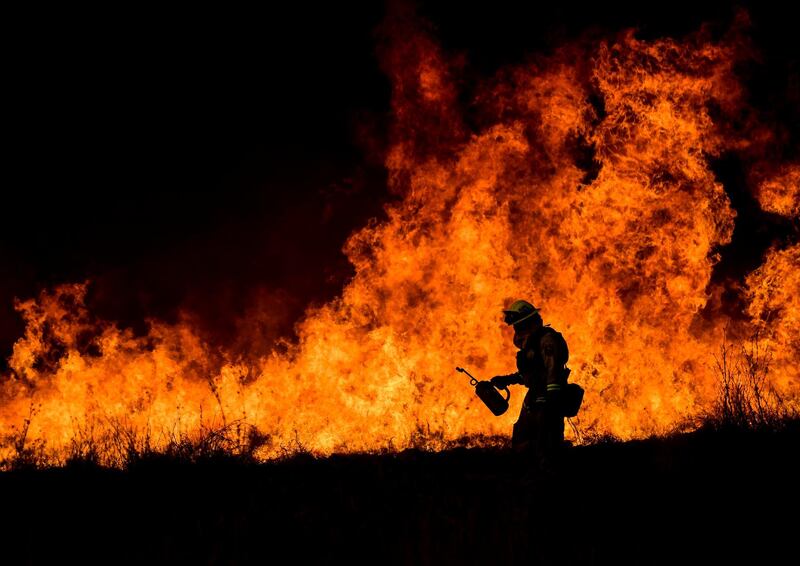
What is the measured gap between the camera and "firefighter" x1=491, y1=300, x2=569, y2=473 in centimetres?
689

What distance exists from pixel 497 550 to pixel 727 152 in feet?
35.8

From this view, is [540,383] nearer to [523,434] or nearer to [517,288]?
[523,434]

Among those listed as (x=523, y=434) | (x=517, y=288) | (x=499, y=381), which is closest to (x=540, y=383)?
(x=523, y=434)

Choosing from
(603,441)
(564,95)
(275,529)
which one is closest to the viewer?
(275,529)

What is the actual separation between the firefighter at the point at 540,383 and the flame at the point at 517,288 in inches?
124

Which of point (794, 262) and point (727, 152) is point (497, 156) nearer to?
point (727, 152)

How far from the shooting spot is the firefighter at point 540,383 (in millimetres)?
6895

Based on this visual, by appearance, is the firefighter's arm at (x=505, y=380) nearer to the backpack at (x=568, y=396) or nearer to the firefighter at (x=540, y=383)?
the firefighter at (x=540, y=383)

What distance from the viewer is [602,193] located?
475 inches

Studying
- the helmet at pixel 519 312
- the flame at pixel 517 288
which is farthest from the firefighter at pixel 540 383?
the flame at pixel 517 288

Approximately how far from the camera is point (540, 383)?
7.32 metres

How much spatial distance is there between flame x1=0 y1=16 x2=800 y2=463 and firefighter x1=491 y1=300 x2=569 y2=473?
3.14 m

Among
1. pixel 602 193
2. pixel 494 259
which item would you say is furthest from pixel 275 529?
pixel 602 193

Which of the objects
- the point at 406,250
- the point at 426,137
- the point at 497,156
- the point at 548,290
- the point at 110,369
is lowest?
the point at 110,369
